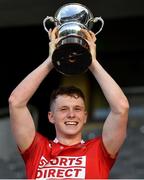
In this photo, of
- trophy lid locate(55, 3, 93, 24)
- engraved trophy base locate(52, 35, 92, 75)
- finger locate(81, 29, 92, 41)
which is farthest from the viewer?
trophy lid locate(55, 3, 93, 24)

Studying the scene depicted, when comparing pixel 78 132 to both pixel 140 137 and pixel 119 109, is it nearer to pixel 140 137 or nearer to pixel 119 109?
pixel 119 109

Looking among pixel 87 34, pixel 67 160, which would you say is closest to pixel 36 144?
pixel 67 160

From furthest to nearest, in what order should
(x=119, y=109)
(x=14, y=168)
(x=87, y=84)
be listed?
(x=87, y=84) → (x=14, y=168) → (x=119, y=109)

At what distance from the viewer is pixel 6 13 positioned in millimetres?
5547

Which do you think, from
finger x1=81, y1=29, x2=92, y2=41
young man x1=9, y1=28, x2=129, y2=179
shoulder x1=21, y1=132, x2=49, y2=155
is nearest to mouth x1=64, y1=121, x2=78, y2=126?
young man x1=9, y1=28, x2=129, y2=179

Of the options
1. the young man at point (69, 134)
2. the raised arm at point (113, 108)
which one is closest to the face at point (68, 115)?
the young man at point (69, 134)

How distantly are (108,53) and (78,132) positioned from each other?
3097 millimetres

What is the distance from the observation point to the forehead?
302cm

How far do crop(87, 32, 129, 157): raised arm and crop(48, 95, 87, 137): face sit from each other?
12 centimetres

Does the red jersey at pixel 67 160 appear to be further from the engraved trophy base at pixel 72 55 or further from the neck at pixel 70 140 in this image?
the engraved trophy base at pixel 72 55

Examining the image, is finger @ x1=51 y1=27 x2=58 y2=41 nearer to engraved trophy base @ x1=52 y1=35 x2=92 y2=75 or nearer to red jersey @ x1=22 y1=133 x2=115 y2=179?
engraved trophy base @ x1=52 y1=35 x2=92 y2=75

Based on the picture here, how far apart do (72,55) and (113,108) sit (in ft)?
0.86

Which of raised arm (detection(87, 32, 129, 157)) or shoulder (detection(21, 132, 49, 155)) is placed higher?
raised arm (detection(87, 32, 129, 157))

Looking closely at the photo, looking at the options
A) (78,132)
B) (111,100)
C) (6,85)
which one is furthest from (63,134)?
(6,85)
